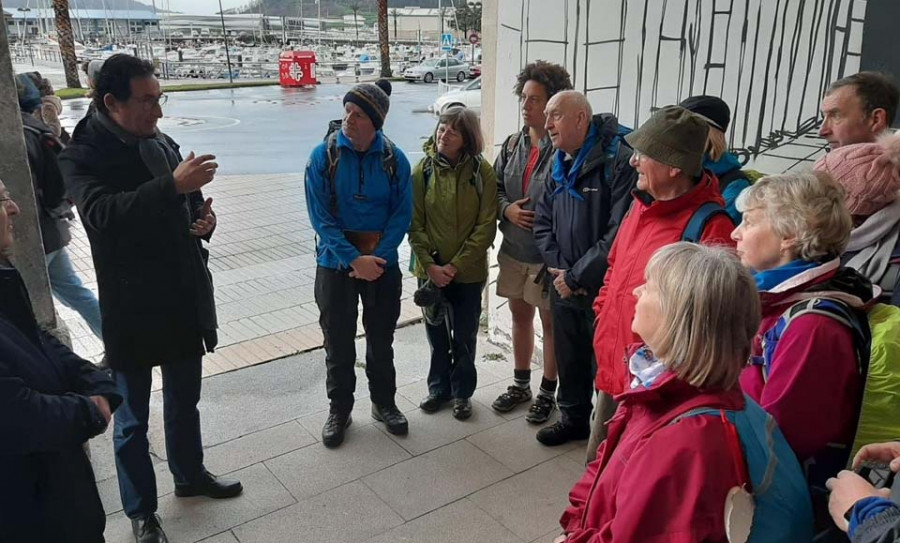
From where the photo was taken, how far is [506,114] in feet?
15.0

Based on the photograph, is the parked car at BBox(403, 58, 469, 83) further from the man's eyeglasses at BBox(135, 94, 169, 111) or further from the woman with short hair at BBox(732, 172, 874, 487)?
the woman with short hair at BBox(732, 172, 874, 487)

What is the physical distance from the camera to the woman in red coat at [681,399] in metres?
1.31

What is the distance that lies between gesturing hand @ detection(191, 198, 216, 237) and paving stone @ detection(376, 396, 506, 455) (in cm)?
154

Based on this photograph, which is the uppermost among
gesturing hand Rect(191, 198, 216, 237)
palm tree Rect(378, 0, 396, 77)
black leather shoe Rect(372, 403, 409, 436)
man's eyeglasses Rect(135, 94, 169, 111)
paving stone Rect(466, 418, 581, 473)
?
palm tree Rect(378, 0, 396, 77)

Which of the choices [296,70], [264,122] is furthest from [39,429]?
[296,70]

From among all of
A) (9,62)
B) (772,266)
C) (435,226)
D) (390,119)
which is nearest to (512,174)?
(435,226)

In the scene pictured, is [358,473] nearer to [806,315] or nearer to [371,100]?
[371,100]

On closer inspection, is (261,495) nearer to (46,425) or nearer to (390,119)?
(46,425)

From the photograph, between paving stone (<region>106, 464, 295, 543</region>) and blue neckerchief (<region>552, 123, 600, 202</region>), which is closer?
paving stone (<region>106, 464, 295, 543</region>)

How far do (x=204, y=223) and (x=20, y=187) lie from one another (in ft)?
2.49

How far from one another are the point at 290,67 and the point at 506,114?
27.5 meters

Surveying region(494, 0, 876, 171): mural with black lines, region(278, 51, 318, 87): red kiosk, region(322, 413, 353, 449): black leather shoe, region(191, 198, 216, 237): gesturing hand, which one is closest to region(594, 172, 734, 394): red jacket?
region(494, 0, 876, 171): mural with black lines

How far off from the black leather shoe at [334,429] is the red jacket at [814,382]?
7.96 ft

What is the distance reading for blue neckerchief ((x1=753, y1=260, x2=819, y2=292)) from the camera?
172 centimetres
